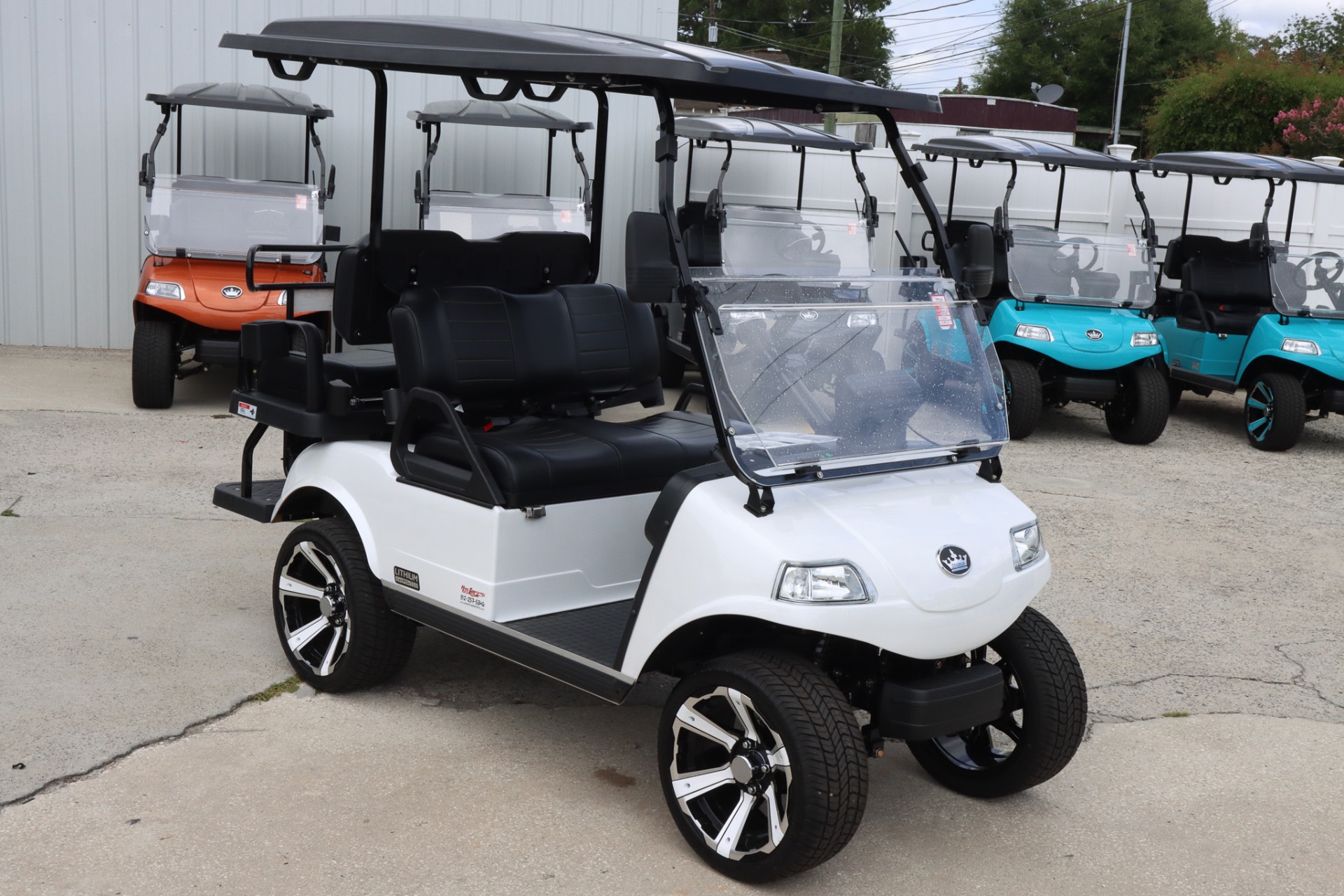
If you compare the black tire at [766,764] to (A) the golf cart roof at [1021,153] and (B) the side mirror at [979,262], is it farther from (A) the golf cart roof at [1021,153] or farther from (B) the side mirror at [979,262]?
(A) the golf cart roof at [1021,153]

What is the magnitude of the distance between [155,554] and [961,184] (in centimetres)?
774

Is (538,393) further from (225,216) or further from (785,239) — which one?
(785,239)

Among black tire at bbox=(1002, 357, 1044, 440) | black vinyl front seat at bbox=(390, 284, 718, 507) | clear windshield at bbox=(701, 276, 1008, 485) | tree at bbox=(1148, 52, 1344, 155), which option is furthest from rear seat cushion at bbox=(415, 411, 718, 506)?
tree at bbox=(1148, 52, 1344, 155)

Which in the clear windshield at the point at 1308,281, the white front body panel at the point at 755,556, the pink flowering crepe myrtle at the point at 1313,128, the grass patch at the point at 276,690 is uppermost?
the pink flowering crepe myrtle at the point at 1313,128

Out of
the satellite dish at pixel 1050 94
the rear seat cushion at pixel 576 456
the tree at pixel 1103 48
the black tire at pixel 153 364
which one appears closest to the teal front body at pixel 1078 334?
the rear seat cushion at pixel 576 456

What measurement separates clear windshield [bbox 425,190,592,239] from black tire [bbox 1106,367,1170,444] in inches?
149

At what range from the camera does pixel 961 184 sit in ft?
35.9

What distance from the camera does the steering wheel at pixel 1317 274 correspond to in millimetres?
8719

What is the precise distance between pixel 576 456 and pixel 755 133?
626 centimetres

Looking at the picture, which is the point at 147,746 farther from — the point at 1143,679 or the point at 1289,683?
the point at 1289,683

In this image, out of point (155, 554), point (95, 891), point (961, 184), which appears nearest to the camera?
point (95, 891)

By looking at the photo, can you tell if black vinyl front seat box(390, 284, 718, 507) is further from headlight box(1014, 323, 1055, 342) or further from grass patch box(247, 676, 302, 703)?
headlight box(1014, 323, 1055, 342)

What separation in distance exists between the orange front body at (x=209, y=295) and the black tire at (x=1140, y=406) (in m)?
5.34

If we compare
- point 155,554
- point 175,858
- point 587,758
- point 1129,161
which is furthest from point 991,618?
point 1129,161
